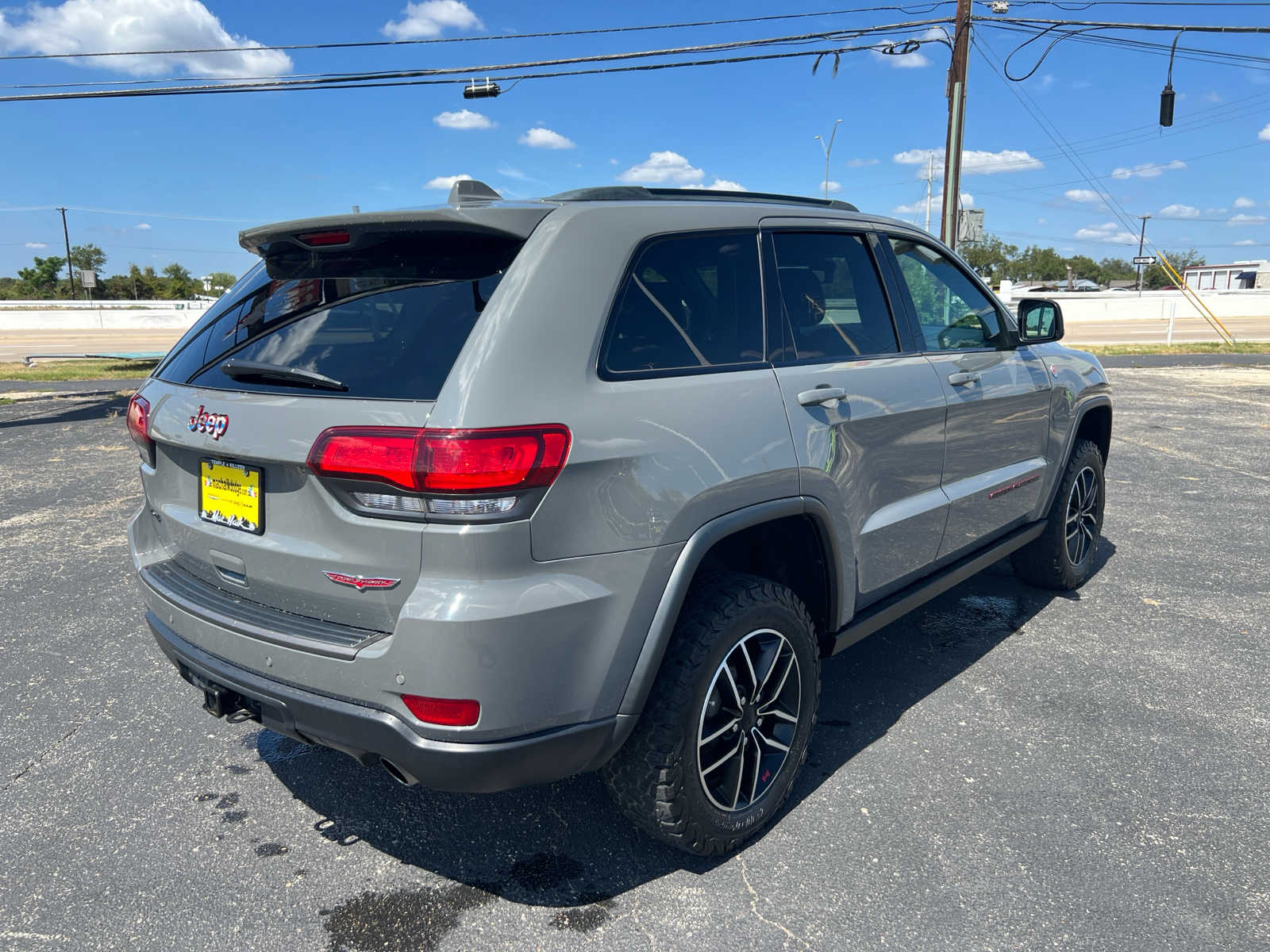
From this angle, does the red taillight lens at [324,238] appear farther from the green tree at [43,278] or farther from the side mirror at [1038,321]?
the green tree at [43,278]

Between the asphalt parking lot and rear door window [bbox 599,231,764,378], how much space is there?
147cm

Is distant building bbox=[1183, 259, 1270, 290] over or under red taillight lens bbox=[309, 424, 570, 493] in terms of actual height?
over

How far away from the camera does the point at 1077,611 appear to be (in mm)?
4672

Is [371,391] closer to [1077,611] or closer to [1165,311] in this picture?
[1077,611]

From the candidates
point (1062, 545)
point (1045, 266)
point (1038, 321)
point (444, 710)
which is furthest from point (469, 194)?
point (1045, 266)

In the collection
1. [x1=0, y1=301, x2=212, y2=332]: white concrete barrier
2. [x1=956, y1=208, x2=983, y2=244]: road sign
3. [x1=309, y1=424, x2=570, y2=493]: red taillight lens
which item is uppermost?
[x1=956, y1=208, x2=983, y2=244]: road sign

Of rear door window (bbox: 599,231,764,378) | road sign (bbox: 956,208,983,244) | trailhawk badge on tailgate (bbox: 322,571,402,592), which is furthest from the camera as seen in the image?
road sign (bbox: 956,208,983,244)

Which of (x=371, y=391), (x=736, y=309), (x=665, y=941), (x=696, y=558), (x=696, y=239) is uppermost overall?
(x=696, y=239)

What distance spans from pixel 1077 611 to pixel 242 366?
415 centimetres

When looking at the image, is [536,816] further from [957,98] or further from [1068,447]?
[957,98]

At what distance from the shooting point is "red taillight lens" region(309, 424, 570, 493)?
1.98 m

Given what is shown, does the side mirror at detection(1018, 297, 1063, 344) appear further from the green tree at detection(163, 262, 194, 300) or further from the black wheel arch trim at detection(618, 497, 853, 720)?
the green tree at detection(163, 262, 194, 300)

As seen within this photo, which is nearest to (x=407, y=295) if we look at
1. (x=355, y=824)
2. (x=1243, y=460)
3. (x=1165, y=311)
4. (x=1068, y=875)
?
(x=355, y=824)

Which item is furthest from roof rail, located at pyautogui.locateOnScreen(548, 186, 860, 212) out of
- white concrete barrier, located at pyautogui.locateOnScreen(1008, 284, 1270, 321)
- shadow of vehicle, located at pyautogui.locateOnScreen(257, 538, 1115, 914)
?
white concrete barrier, located at pyautogui.locateOnScreen(1008, 284, 1270, 321)
